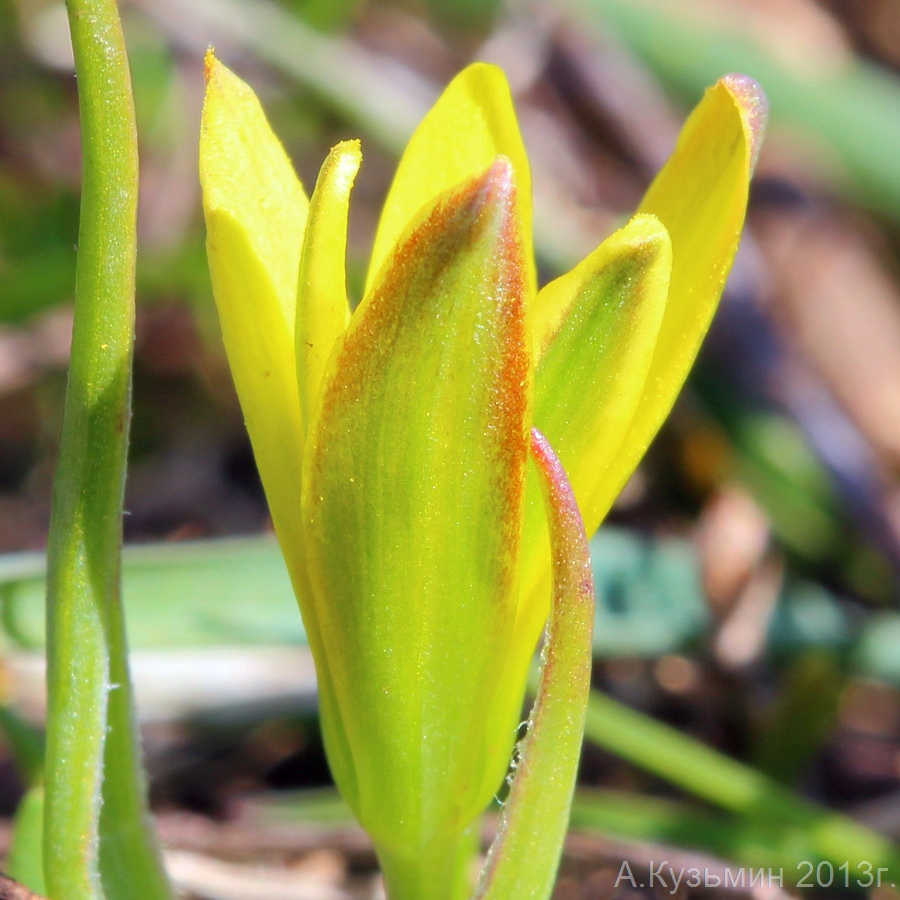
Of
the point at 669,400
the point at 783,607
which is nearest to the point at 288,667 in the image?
the point at 783,607

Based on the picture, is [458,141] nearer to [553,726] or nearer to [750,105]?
[750,105]

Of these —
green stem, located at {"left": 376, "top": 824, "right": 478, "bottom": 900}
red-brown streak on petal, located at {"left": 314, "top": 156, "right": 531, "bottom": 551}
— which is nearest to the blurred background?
green stem, located at {"left": 376, "top": 824, "right": 478, "bottom": 900}

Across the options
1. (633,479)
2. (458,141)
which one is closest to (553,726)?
(458,141)

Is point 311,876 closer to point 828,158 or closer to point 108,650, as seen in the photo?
point 108,650

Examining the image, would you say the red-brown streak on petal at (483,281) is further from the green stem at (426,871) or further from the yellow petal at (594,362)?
the green stem at (426,871)

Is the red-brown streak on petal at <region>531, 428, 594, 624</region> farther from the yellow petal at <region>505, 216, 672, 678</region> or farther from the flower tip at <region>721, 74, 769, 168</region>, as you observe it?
the flower tip at <region>721, 74, 769, 168</region>

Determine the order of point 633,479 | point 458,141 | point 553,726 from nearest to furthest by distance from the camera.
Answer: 1. point 553,726
2. point 458,141
3. point 633,479

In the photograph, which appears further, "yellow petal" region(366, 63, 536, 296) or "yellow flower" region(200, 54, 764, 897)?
"yellow petal" region(366, 63, 536, 296)
